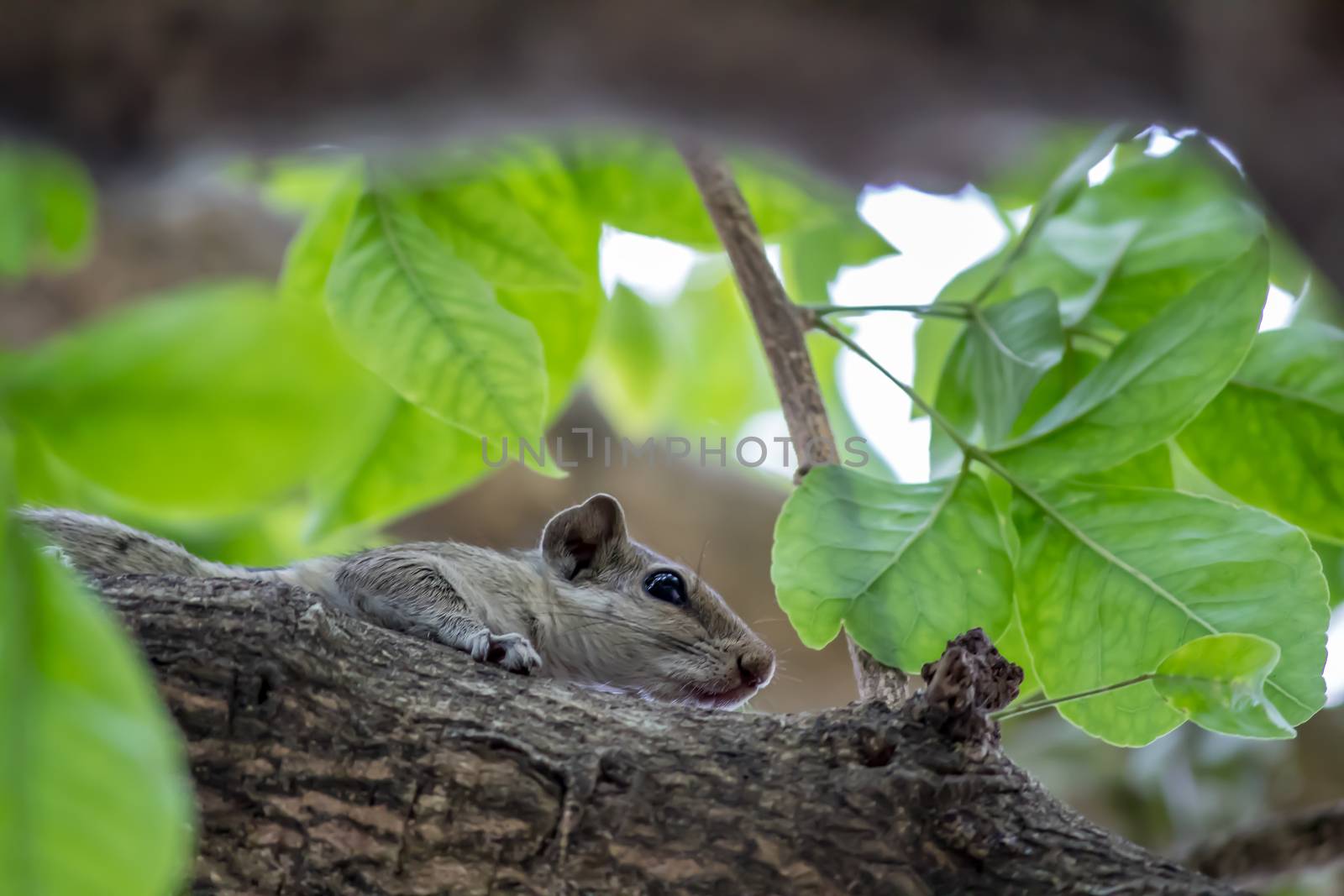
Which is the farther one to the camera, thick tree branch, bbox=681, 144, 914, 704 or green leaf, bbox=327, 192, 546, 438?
thick tree branch, bbox=681, 144, 914, 704

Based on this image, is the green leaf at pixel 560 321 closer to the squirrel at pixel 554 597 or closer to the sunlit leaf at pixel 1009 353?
the squirrel at pixel 554 597

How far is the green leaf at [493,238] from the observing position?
2.48 meters

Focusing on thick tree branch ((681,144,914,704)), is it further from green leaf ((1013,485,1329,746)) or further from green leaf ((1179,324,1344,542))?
green leaf ((1179,324,1344,542))

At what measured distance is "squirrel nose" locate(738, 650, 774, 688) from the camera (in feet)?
10.9

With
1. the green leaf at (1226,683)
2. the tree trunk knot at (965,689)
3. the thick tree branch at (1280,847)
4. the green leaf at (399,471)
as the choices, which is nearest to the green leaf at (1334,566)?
the thick tree branch at (1280,847)

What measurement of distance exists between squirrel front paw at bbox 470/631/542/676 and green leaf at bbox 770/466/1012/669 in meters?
0.63

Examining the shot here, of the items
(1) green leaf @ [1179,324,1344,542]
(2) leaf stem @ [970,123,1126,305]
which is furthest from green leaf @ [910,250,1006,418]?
(1) green leaf @ [1179,324,1344,542]

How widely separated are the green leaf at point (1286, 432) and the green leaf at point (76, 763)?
6.79ft

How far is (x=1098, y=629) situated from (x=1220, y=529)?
25 cm

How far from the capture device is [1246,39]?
2.11 ft

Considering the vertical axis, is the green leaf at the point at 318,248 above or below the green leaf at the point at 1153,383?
above

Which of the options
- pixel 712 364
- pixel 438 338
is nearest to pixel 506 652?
pixel 438 338

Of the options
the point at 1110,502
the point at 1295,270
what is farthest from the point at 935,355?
the point at 1110,502

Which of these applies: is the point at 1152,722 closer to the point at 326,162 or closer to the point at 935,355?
the point at 935,355
